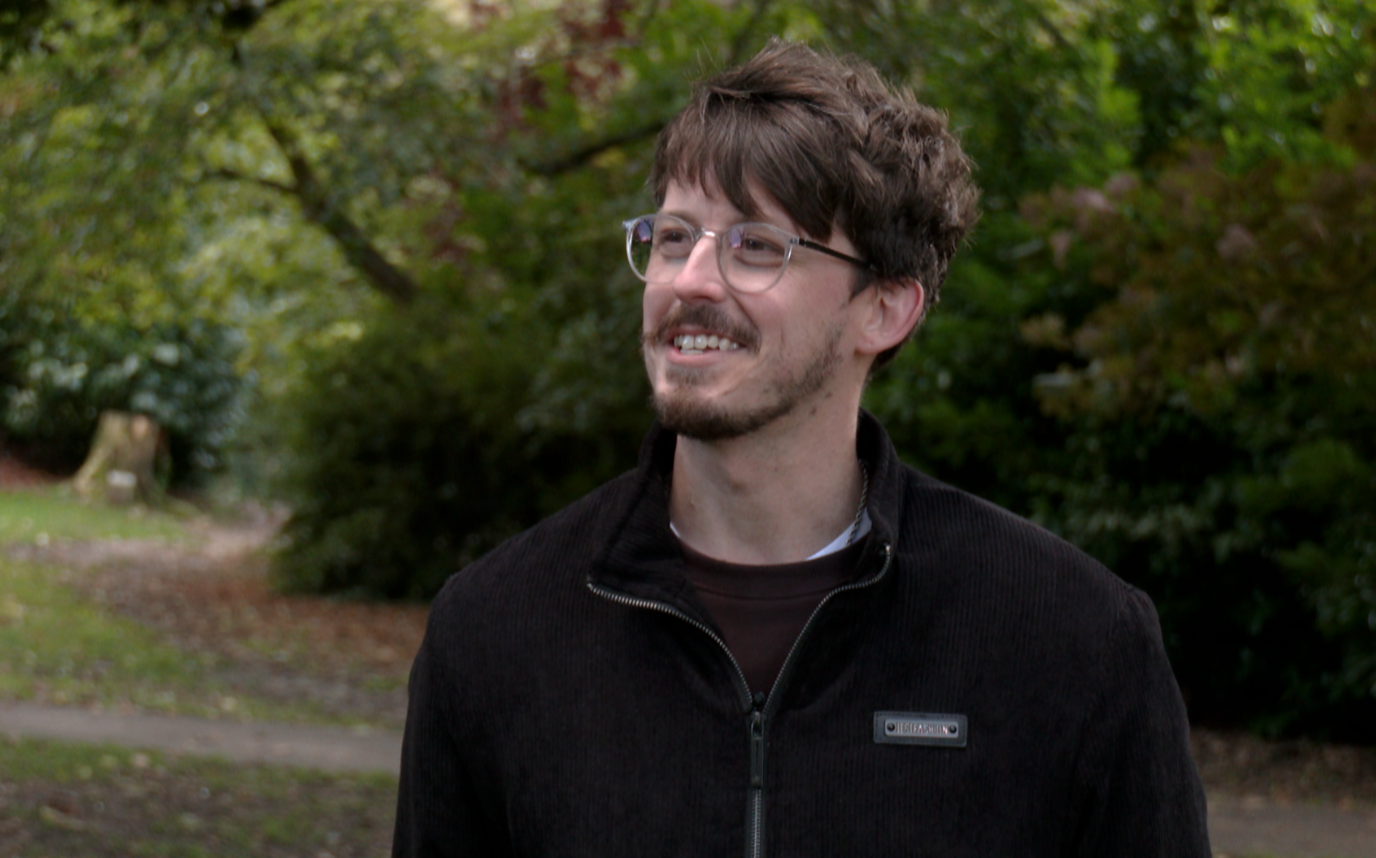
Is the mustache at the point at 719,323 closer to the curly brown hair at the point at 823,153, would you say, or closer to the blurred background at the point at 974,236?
the curly brown hair at the point at 823,153

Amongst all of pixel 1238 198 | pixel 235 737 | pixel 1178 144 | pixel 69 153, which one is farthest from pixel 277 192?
pixel 1238 198

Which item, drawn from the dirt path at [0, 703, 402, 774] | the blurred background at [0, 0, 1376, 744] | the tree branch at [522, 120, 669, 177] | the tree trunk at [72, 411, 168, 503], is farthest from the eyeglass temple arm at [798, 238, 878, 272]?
the tree trunk at [72, 411, 168, 503]

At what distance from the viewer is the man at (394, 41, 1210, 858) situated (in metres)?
2.05

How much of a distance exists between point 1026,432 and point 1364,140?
3990 millimetres

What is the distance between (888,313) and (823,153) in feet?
0.97

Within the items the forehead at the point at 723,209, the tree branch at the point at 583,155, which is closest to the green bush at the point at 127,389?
the tree branch at the point at 583,155

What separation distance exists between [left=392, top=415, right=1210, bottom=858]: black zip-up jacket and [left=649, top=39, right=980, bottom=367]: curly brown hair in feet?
1.36

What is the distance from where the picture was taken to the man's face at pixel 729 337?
2.19 meters

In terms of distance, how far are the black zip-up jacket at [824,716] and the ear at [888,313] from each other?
0.90 feet

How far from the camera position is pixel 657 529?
2.23 meters

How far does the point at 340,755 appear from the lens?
841 cm

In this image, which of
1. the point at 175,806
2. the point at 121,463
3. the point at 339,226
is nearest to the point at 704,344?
the point at 175,806

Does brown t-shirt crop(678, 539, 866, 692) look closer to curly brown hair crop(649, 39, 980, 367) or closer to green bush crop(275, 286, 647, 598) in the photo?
curly brown hair crop(649, 39, 980, 367)

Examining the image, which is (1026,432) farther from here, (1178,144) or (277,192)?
(277,192)
